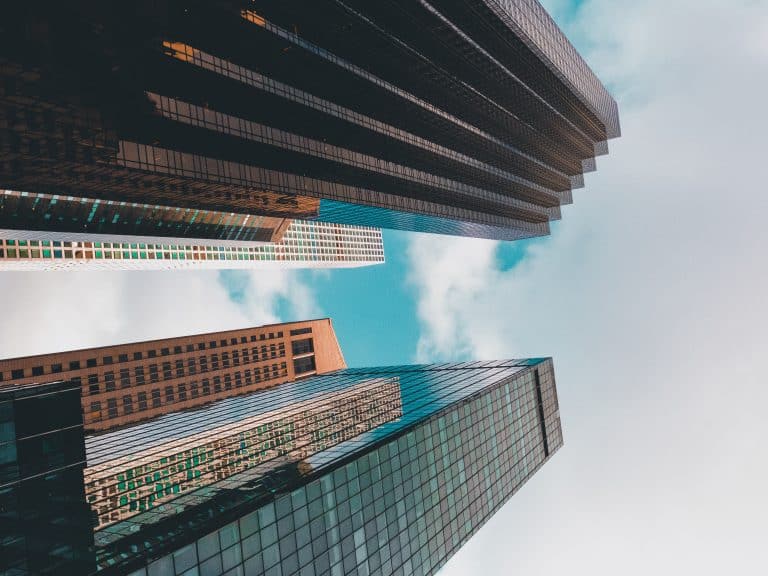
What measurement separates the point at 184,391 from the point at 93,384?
20.5 m

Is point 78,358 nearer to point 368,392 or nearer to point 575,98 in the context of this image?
point 368,392

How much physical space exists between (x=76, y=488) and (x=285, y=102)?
164 ft

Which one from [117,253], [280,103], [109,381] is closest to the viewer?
[280,103]

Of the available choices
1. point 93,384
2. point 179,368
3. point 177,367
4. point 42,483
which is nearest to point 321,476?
point 42,483

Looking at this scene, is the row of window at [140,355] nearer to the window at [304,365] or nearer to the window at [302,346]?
the window at [302,346]

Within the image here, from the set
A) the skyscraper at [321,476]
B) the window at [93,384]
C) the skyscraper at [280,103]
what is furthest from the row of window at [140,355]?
the skyscraper at [321,476]

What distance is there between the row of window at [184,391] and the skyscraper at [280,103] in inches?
1596

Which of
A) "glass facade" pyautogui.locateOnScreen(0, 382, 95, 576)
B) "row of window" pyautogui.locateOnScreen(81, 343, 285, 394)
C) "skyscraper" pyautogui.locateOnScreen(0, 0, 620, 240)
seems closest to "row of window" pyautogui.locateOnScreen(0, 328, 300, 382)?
"row of window" pyautogui.locateOnScreen(81, 343, 285, 394)

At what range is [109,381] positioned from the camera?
108938mm

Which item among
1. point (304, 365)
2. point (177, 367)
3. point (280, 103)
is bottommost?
point (304, 365)

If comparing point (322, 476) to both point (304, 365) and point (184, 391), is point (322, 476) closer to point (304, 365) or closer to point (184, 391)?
point (184, 391)

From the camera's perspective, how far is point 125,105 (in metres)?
53.1

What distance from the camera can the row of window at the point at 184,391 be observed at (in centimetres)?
10850

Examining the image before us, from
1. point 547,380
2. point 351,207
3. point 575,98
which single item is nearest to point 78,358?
point 351,207
